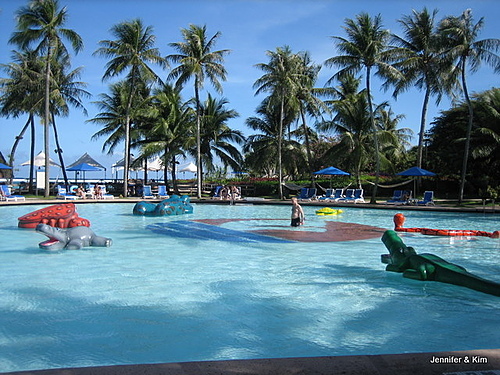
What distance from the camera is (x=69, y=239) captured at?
950cm

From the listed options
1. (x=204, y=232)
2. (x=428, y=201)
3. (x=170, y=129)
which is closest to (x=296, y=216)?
(x=204, y=232)

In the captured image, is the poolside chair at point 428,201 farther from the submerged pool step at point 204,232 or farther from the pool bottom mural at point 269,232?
the submerged pool step at point 204,232

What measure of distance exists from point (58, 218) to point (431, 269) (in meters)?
9.72

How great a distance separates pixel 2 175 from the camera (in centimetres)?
3859

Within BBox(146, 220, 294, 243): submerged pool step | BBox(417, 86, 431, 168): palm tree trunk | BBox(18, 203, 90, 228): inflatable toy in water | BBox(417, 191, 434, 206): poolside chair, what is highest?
BBox(417, 86, 431, 168): palm tree trunk

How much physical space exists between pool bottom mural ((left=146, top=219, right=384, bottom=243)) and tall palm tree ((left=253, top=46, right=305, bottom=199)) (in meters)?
14.2

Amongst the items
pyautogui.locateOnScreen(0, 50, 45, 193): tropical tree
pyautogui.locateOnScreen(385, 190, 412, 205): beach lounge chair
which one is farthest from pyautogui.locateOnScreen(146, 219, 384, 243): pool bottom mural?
pyautogui.locateOnScreen(0, 50, 45, 193): tropical tree

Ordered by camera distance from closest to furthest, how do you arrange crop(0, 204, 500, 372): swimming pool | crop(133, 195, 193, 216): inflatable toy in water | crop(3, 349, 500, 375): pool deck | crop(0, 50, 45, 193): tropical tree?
crop(3, 349, 500, 375): pool deck → crop(0, 204, 500, 372): swimming pool → crop(133, 195, 193, 216): inflatable toy in water → crop(0, 50, 45, 193): tropical tree

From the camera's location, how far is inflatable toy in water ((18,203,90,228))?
465 inches

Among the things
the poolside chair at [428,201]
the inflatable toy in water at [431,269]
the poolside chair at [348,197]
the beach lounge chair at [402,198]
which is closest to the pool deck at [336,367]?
the inflatable toy in water at [431,269]

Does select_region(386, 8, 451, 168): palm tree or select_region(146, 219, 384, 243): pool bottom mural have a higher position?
select_region(386, 8, 451, 168): palm tree

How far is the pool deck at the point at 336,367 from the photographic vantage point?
297 centimetres

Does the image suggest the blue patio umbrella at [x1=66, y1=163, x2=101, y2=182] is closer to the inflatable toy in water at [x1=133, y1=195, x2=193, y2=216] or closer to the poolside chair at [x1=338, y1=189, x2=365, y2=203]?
the inflatable toy in water at [x1=133, y1=195, x2=193, y2=216]

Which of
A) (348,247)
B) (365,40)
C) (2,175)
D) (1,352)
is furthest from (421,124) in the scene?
(2,175)
